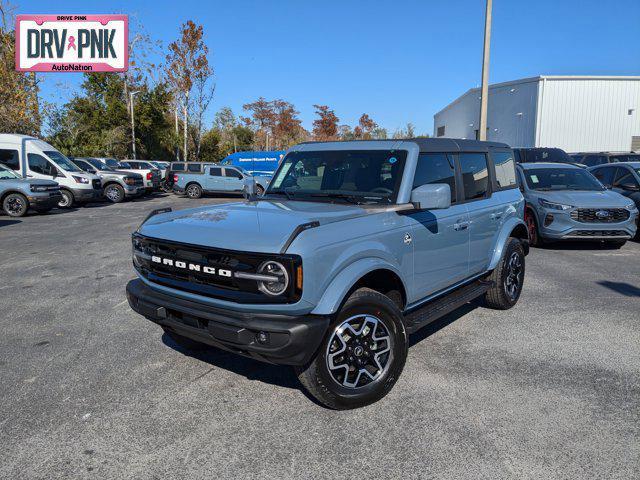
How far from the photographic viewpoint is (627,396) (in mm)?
3494

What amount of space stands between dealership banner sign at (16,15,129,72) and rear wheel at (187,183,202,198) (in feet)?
20.3

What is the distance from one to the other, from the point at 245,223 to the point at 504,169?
3.70 m

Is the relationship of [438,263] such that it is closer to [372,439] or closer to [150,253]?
[372,439]

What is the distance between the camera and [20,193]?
48.6 ft

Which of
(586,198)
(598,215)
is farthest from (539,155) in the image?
(598,215)

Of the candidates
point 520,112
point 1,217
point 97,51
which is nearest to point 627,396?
point 1,217

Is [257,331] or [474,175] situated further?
[474,175]

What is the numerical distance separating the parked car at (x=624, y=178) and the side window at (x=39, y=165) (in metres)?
17.3

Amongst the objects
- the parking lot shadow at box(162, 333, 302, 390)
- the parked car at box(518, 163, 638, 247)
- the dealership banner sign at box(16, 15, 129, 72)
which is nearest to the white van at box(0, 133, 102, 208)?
the dealership banner sign at box(16, 15, 129, 72)

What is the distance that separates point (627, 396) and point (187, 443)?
122 inches

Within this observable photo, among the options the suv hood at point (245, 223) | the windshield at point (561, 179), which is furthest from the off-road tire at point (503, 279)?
the windshield at point (561, 179)

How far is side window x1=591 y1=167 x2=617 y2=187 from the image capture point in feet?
37.6

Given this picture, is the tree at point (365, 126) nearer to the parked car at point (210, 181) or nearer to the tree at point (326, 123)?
the tree at point (326, 123)

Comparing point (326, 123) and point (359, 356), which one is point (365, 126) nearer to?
point (326, 123)
